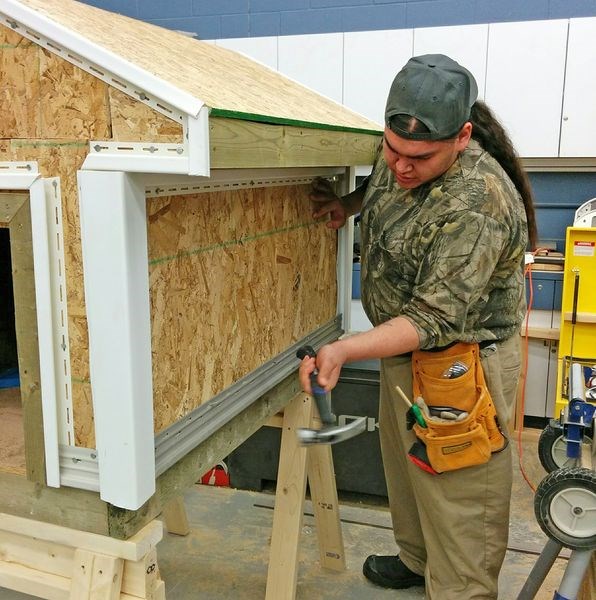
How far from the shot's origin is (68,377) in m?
1.13

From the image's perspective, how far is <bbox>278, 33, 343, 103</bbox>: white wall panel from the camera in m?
3.87

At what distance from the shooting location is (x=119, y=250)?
1.01 meters

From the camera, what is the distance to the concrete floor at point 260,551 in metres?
2.27

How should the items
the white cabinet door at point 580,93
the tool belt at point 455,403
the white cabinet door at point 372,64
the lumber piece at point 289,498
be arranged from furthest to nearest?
the white cabinet door at point 372,64
the white cabinet door at point 580,93
the lumber piece at point 289,498
the tool belt at point 455,403

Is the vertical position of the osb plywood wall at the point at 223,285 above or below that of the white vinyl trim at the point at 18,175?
below

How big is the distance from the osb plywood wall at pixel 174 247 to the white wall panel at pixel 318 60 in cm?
237

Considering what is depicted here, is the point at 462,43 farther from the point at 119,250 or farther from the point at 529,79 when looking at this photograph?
the point at 119,250

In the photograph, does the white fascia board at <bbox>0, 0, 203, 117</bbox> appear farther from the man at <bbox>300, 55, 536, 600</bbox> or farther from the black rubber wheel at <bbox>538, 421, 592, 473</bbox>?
the black rubber wheel at <bbox>538, 421, 592, 473</bbox>

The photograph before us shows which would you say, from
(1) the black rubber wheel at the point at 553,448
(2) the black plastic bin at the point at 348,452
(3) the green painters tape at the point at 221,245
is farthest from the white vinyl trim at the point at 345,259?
(1) the black rubber wheel at the point at 553,448

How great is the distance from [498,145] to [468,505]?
40.8 inches

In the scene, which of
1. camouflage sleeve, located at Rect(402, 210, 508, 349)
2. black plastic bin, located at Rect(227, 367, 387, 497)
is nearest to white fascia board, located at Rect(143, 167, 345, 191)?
camouflage sleeve, located at Rect(402, 210, 508, 349)

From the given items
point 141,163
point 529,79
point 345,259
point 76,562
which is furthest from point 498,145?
point 529,79

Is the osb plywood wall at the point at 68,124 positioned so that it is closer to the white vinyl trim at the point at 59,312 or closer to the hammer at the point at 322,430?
the white vinyl trim at the point at 59,312

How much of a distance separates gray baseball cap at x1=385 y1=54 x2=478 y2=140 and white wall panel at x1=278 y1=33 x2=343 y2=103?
2.48 meters
